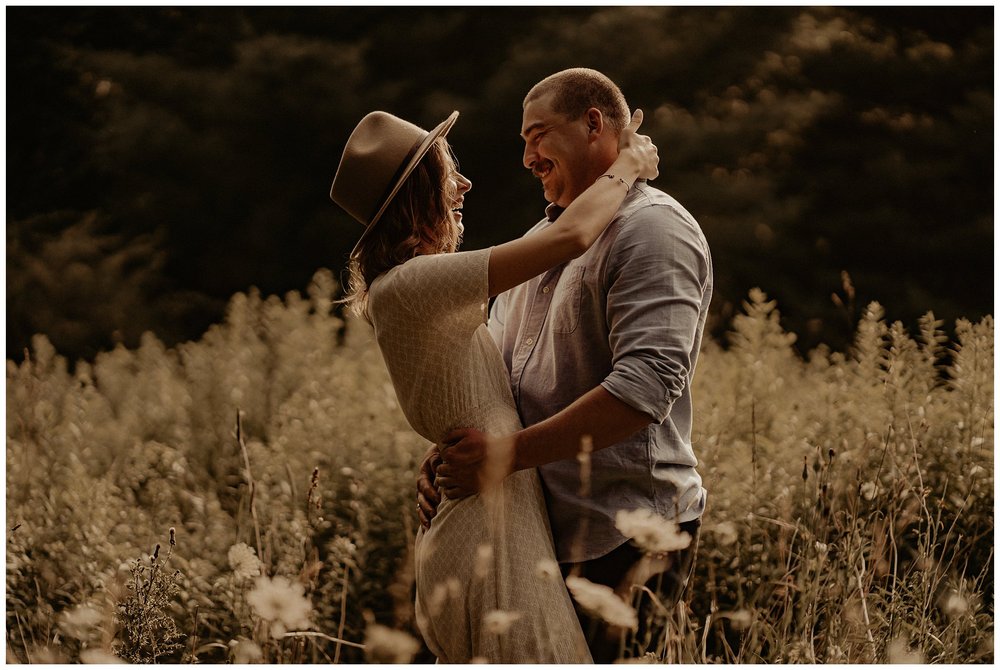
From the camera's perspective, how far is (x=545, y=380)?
2195mm

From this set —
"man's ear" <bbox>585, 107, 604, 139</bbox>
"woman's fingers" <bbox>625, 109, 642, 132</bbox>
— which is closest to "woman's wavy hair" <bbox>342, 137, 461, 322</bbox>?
"man's ear" <bbox>585, 107, 604, 139</bbox>

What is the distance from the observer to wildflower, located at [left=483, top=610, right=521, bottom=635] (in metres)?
1.86

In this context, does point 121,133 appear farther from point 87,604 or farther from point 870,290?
point 870,290

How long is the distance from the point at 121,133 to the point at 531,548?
741cm

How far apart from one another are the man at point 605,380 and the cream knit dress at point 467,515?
0.07 metres

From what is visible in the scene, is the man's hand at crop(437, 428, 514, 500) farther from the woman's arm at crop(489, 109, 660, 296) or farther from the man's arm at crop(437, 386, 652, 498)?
the woman's arm at crop(489, 109, 660, 296)

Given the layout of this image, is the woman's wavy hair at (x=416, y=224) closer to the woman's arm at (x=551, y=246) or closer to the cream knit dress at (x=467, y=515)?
the cream knit dress at (x=467, y=515)

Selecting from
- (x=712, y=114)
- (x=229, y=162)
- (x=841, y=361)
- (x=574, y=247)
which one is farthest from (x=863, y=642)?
(x=229, y=162)

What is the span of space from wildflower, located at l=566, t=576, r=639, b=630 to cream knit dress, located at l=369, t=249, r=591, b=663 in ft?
0.44

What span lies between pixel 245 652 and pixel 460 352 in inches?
36.2

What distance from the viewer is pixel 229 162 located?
828 cm

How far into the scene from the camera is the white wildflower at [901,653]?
89.9 inches

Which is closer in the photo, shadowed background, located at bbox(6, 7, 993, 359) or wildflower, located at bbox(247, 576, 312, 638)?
wildflower, located at bbox(247, 576, 312, 638)

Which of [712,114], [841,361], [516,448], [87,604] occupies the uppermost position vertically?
[516,448]
